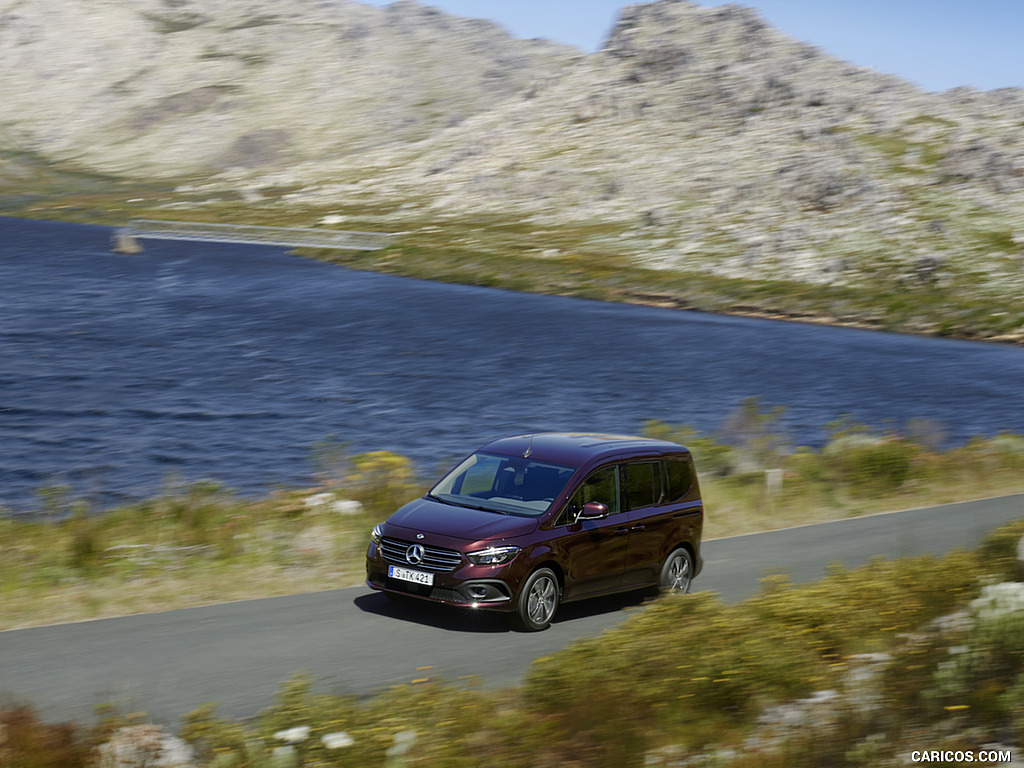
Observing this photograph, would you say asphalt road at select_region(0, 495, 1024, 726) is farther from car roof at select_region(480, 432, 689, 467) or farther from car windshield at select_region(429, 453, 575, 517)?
car roof at select_region(480, 432, 689, 467)

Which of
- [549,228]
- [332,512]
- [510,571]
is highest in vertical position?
[510,571]

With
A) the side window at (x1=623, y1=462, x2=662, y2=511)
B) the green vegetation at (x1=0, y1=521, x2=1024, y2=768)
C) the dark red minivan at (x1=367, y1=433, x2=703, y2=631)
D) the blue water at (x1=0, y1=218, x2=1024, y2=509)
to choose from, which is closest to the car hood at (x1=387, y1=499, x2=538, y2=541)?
the dark red minivan at (x1=367, y1=433, x2=703, y2=631)

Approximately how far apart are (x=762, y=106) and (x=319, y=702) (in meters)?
169

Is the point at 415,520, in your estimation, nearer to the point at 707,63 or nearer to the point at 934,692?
the point at 934,692

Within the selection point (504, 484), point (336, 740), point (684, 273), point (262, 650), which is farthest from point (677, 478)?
point (684, 273)

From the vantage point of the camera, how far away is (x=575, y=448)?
15188 mm

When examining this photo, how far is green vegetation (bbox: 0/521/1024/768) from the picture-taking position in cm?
838

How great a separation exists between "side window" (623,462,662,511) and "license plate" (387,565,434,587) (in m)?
2.98

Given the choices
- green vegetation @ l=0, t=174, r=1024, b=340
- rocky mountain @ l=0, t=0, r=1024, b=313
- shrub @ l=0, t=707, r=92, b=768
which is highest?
shrub @ l=0, t=707, r=92, b=768

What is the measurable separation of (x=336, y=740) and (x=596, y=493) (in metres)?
6.71

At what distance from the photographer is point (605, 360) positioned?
66.4m

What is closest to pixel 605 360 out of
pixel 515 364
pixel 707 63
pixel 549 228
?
pixel 515 364

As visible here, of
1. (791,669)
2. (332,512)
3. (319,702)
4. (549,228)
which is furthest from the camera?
(549,228)

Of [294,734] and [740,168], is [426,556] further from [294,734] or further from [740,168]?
[740,168]
